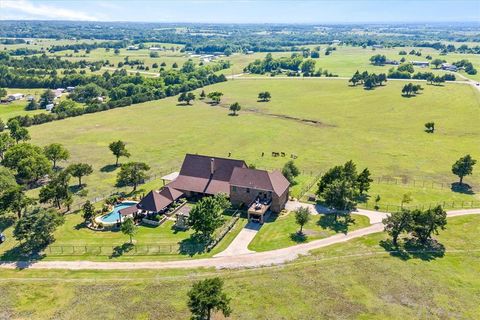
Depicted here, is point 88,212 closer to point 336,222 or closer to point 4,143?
point 336,222

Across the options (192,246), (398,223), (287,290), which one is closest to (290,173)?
(398,223)

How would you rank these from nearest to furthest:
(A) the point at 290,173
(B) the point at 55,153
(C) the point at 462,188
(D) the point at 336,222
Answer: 1. (D) the point at 336,222
2. (A) the point at 290,173
3. (C) the point at 462,188
4. (B) the point at 55,153

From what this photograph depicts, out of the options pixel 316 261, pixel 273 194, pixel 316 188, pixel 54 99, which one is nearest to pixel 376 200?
pixel 316 188

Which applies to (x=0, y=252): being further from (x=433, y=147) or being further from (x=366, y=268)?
(x=433, y=147)

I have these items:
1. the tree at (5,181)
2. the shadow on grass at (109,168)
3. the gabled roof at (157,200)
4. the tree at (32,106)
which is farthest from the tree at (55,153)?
the tree at (32,106)

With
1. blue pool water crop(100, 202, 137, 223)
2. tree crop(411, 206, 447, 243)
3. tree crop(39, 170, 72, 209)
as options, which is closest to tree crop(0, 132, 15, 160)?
tree crop(39, 170, 72, 209)

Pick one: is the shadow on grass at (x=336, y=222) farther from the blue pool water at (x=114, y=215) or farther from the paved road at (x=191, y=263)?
the blue pool water at (x=114, y=215)
